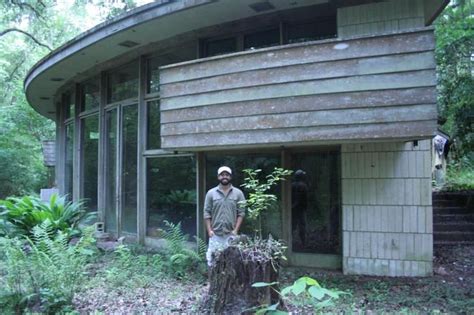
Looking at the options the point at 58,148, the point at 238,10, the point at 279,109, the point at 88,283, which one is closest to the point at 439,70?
the point at 238,10

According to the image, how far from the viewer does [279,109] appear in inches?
214

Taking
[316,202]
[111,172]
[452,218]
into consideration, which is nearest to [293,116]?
[316,202]

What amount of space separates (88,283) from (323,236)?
3418 mm

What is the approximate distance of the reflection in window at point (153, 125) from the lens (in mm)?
8195

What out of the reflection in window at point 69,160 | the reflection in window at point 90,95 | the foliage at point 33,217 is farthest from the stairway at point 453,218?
the reflection in window at point 69,160

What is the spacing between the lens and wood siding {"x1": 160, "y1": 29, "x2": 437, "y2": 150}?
486 centimetres

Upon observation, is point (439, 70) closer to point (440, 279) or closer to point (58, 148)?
point (440, 279)

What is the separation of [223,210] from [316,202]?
172 cm

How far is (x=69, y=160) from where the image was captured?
1189cm

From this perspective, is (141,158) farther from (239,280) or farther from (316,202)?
(239,280)

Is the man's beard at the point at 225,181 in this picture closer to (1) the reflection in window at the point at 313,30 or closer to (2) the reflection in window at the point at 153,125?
(1) the reflection in window at the point at 313,30

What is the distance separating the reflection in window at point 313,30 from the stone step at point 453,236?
437cm

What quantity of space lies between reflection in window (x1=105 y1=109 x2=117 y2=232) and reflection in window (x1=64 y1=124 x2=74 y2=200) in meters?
2.50

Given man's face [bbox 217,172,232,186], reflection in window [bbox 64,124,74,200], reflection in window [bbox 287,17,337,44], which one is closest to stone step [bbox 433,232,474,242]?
reflection in window [bbox 287,17,337,44]
